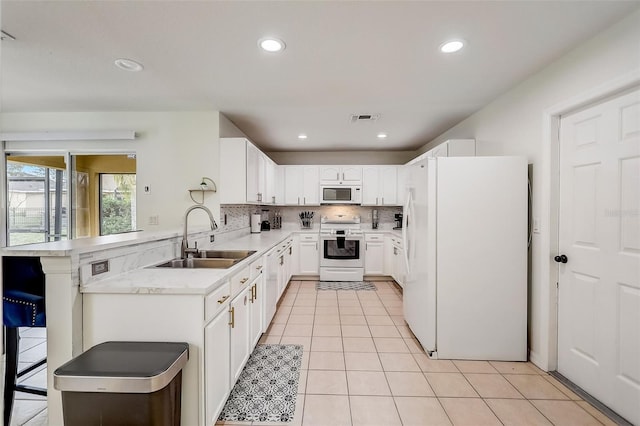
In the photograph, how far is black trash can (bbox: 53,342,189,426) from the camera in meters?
1.28

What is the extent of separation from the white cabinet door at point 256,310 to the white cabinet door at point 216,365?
21.4 inches

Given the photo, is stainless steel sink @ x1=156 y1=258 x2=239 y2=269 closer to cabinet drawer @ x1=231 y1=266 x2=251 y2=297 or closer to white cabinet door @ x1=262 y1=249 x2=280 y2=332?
cabinet drawer @ x1=231 y1=266 x2=251 y2=297

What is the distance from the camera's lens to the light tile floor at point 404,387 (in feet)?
6.23

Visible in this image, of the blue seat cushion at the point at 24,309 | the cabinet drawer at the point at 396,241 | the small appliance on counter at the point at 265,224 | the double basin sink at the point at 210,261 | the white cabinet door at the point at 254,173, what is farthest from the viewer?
the small appliance on counter at the point at 265,224

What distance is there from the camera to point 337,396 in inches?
82.1

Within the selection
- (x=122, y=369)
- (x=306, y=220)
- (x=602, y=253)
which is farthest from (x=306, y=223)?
(x=122, y=369)

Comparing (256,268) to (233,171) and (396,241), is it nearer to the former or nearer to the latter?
(233,171)

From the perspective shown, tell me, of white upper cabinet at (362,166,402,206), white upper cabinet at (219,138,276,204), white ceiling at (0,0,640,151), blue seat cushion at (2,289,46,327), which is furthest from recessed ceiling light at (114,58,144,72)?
white upper cabinet at (362,166,402,206)

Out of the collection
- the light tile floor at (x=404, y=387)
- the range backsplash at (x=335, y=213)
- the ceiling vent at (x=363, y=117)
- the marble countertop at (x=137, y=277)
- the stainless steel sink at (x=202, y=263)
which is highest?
the ceiling vent at (x=363, y=117)

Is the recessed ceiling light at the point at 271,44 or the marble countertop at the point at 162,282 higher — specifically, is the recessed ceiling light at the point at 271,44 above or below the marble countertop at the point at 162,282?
above

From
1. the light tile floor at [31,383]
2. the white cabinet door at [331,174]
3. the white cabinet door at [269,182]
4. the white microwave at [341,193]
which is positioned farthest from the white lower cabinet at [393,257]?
the light tile floor at [31,383]

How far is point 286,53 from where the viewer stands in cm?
218

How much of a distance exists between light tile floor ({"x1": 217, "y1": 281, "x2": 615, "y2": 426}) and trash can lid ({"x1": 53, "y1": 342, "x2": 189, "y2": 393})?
2.51 feet

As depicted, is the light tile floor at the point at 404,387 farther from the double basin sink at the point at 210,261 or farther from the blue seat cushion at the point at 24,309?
the blue seat cushion at the point at 24,309
